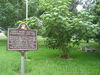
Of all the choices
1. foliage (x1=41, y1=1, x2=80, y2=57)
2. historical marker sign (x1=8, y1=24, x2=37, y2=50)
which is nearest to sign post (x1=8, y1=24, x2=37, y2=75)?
historical marker sign (x1=8, y1=24, x2=37, y2=50)

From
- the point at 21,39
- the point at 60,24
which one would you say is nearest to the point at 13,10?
the point at 60,24

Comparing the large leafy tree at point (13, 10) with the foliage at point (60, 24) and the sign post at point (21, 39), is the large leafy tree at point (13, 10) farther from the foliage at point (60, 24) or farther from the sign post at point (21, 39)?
the sign post at point (21, 39)

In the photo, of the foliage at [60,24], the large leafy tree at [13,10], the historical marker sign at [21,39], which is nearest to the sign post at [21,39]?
the historical marker sign at [21,39]

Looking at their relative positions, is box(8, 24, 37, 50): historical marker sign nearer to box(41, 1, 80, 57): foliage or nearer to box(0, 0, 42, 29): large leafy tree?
box(41, 1, 80, 57): foliage

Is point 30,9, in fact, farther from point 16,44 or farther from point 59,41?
point 16,44

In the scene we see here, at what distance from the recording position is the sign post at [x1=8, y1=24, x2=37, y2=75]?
4.38 metres

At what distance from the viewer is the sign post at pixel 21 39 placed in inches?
172

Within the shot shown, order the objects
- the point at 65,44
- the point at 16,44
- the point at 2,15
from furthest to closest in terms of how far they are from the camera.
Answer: the point at 2,15, the point at 65,44, the point at 16,44

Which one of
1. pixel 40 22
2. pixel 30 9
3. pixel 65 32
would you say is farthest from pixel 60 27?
pixel 30 9

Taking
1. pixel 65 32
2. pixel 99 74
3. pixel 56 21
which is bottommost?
pixel 99 74

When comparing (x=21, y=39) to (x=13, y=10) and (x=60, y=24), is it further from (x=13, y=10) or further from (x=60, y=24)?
(x=13, y=10)

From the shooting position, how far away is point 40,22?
7117 mm

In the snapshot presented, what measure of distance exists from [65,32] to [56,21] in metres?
1.04

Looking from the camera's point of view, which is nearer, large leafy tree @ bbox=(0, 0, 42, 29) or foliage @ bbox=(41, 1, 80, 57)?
foliage @ bbox=(41, 1, 80, 57)
